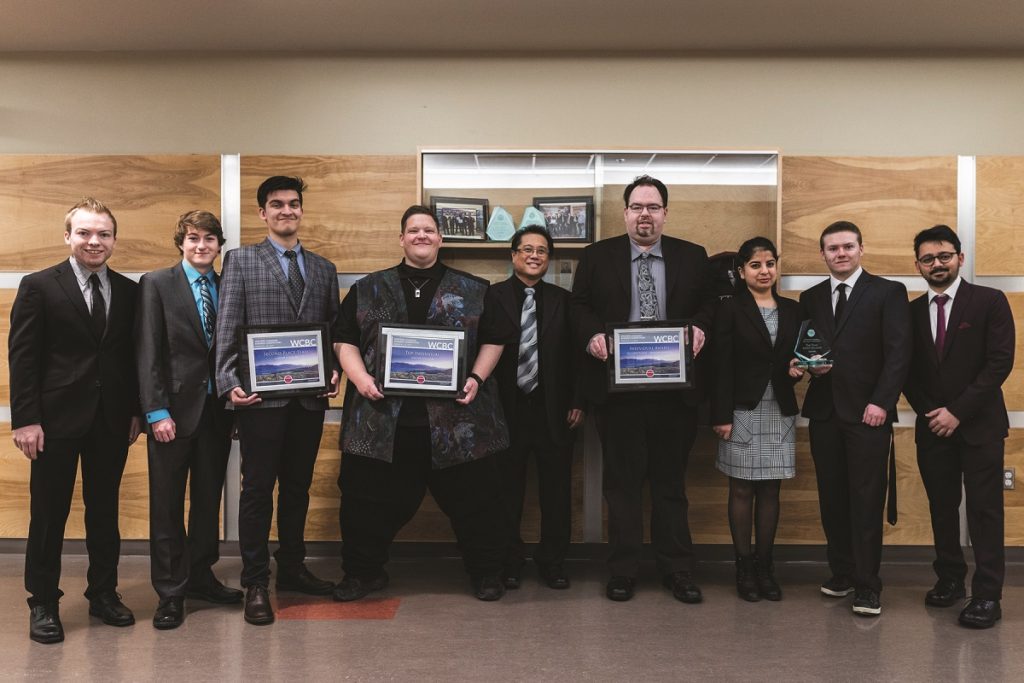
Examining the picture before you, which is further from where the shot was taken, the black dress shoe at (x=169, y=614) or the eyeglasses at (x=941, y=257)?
the eyeglasses at (x=941, y=257)

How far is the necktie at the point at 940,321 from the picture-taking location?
3.54m

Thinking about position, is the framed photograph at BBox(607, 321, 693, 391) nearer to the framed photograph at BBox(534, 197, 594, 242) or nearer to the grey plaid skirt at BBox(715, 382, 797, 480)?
the grey plaid skirt at BBox(715, 382, 797, 480)

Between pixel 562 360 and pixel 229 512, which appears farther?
pixel 229 512

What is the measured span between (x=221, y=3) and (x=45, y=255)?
1.82 m

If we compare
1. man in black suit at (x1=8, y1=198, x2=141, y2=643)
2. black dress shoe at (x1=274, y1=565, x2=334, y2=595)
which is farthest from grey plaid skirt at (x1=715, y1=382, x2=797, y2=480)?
man in black suit at (x1=8, y1=198, x2=141, y2=643)

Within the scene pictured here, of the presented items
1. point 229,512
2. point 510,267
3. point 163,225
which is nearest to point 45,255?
point 163,225

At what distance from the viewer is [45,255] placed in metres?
4.57

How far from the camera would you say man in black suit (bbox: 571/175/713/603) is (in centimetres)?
375

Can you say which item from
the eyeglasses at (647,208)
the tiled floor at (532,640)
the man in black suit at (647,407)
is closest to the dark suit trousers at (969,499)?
the tiled floor at (532,640)

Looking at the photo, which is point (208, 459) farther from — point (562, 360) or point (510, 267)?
point (510, 267)

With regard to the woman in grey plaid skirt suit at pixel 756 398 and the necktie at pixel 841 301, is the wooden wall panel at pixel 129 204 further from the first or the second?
the necktie at pixel 841 301

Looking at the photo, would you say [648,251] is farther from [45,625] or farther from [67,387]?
[45,625]

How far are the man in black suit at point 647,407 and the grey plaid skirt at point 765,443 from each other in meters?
0.26

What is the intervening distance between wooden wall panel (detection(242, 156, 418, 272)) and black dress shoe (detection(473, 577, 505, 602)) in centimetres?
186
